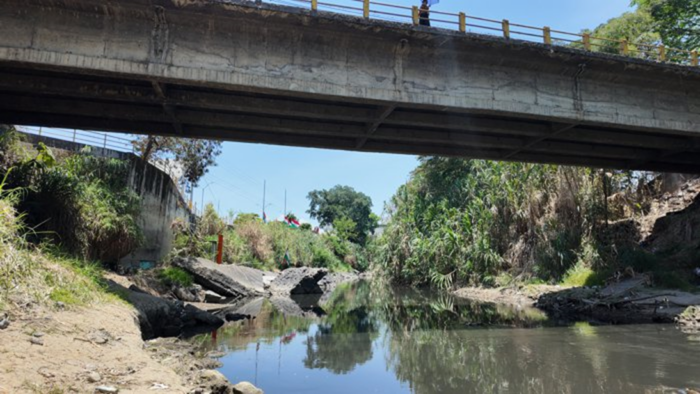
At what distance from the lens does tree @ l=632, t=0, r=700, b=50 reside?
22453 mm

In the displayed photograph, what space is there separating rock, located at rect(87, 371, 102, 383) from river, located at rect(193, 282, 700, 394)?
2.24m

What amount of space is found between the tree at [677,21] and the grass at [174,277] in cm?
2565

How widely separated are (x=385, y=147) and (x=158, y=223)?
10141mm

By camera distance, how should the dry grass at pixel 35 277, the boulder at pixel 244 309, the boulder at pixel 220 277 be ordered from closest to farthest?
the dry grass at pixel 35 277
the boulder at pixel 244 309
the boulder at pixel 220 277

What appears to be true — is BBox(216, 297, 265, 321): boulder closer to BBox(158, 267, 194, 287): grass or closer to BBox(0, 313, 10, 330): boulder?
BBox(158, 267, 194, 287): grass

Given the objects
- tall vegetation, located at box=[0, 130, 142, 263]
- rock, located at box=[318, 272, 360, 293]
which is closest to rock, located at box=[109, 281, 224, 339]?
tall vegetation, located at box=[0, 130, 142, 263]

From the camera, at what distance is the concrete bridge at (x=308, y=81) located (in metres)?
9.61

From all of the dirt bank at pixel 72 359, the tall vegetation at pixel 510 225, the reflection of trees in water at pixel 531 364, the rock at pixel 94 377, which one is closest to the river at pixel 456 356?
the reflection of trees in water at pixel 531 364

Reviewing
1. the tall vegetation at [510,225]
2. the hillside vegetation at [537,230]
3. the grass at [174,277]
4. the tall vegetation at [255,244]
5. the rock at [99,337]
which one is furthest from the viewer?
the tall vegetation at [255,244]

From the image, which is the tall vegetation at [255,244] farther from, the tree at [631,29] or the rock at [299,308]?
the tree at [631,29]

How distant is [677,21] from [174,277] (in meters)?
27.0

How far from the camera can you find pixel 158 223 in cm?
1833

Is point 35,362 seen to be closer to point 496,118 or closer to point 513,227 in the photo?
point 496,118

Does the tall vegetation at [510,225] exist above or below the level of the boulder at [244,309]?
above
